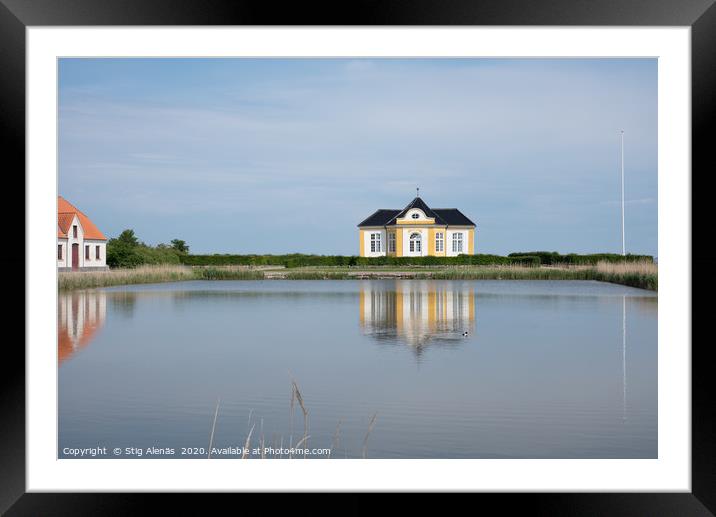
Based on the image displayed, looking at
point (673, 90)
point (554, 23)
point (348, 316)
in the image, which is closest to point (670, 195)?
point (673, 90)

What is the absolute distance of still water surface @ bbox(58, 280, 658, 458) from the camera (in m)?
3.37

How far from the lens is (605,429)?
11.6 feet

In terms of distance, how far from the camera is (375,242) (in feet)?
75.7

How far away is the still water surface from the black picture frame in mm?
792

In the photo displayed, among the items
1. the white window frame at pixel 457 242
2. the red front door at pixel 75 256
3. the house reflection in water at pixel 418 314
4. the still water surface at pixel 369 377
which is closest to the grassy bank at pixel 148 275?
the red front door at pixel 75 256

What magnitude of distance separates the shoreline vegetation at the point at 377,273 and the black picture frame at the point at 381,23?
10.1 m

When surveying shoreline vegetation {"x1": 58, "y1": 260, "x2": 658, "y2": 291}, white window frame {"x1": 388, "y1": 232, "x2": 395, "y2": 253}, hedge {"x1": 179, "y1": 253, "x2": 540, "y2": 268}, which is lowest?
shoreline vegetation {"x1": 58, "y1": 260, "x2": 658, "y2": 291}

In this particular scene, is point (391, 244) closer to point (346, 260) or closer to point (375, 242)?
point (375, 242)

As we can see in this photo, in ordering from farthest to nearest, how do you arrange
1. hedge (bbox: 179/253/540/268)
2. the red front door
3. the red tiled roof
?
1. hedge (bbox: 179/253/540/268)
2. the red front door
3. the red tiled roof

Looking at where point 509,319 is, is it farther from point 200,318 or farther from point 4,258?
point 4,258

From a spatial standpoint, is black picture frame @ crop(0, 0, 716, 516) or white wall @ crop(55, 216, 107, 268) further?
white wall @ crop(55, 216, 107, 268)

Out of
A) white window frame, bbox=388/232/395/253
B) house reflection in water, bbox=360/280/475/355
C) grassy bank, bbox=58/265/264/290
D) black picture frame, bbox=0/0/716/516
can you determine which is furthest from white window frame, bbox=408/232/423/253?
black picture frame, bbox=0/0/716/516

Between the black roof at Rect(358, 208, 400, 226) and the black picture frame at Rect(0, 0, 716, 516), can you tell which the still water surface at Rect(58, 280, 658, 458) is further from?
the black roof at Rect(358, 208, 400, 226)

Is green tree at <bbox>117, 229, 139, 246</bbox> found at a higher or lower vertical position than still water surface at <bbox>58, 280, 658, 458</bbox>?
higher
